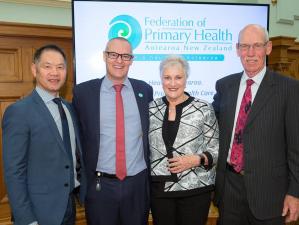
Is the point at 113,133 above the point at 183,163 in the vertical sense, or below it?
above

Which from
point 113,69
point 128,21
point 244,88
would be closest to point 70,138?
point 113,69

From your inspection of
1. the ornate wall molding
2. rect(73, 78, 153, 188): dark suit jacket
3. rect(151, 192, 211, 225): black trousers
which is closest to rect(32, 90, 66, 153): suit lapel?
rect(73, 78, 153, 188): dark suit jacket

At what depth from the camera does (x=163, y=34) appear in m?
2.96

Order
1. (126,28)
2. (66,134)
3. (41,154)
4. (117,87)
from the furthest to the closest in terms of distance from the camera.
Answer: (126,28), (117,87), (66,134), (41,154)

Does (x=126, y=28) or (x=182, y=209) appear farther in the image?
(x=126, y=28)

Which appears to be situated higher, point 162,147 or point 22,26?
point 22,26

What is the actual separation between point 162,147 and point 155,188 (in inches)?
9.2

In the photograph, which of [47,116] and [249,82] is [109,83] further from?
[249,82]

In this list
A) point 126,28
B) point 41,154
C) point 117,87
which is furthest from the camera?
point 126,28

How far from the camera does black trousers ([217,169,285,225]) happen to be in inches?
75.4

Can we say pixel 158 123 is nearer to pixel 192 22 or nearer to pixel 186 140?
pixel 186 140

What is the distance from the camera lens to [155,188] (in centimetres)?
195

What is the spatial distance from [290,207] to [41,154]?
1312 millimetres

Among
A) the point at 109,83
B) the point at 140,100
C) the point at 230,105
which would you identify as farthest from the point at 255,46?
the point at 109,83
